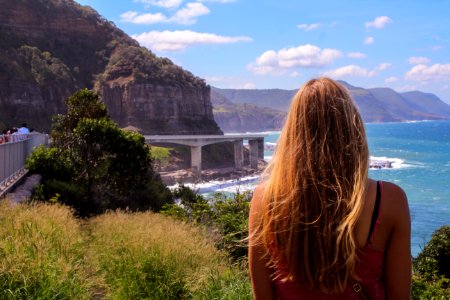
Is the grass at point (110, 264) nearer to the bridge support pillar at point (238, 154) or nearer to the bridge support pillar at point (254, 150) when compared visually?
the bridge support pillar at point (238, 154)

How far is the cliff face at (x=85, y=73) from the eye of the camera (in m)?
78.1

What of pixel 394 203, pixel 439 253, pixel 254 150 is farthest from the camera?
pixel 254 150

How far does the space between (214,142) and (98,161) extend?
209 feet

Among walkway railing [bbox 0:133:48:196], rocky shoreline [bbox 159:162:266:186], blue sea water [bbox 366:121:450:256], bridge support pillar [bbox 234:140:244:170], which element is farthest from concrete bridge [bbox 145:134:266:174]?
walkway railing [bbox 0:133:48:196]

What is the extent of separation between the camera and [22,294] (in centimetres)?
485

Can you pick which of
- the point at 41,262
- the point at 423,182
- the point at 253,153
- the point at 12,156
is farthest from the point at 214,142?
the point at 41,262

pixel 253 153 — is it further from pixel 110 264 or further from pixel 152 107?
pixel 110 264

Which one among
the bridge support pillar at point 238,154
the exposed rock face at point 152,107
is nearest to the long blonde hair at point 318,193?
the bridge support pillar at point 238,154

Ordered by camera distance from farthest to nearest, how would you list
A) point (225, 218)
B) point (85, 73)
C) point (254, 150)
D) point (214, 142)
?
1. point (85, 73)
2. point (254, 150)
3. point (214, 142)
4. point (225, 218)

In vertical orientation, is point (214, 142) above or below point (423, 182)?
above

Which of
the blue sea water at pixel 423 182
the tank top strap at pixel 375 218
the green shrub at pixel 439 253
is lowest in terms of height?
the blue sea water at pixel 423 182

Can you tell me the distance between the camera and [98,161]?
69.0 feet

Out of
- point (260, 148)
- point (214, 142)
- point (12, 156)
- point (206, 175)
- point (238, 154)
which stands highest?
point (12, 156)

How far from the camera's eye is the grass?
5102 millimetres
